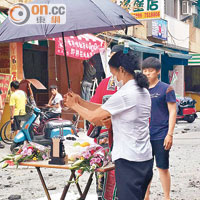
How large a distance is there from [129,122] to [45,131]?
7361 mm

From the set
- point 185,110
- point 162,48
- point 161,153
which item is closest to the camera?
point 161,153

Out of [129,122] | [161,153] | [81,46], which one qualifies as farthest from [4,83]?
[129,122]

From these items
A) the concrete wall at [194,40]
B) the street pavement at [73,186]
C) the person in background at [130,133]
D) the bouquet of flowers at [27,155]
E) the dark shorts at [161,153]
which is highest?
the concrete wall at [194,40]

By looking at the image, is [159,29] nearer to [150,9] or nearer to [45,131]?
[150,9]

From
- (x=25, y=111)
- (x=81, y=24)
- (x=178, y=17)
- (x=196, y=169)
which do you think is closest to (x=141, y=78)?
(x=81, y=24)

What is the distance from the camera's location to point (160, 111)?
571cm

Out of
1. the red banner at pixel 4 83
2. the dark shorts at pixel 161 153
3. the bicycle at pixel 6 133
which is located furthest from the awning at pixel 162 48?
the dark shorts at pixel 161 153

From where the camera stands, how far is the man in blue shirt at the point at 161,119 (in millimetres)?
5625

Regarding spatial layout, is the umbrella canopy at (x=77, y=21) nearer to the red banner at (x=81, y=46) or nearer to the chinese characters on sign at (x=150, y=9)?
the red banner at (x=81, y=46)

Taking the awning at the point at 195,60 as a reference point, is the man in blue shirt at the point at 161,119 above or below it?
below

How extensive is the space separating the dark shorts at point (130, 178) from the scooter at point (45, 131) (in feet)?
22.0

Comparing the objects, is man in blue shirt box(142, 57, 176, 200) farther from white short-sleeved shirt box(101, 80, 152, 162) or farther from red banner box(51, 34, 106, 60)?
red banner box(51, 34, 106, 60)

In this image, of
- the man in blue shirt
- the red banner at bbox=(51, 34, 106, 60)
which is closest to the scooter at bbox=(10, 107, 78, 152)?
the red banner at bbox=(51, 34, 106, 60)

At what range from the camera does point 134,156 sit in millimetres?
3816
